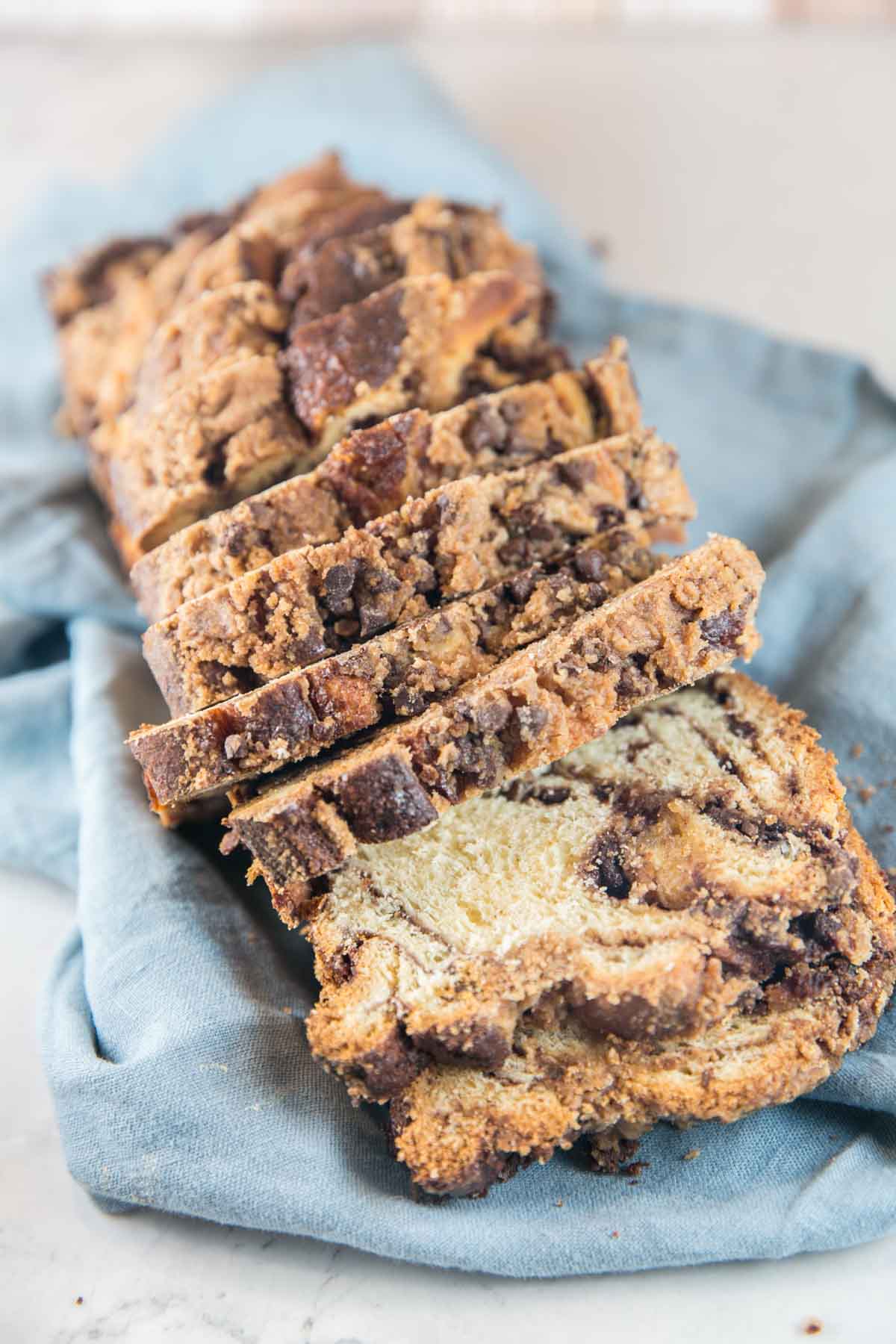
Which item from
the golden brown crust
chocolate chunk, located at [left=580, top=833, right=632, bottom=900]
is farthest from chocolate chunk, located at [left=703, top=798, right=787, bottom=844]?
the golden brown crust

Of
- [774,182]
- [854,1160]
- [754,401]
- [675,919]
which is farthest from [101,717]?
[774,182]

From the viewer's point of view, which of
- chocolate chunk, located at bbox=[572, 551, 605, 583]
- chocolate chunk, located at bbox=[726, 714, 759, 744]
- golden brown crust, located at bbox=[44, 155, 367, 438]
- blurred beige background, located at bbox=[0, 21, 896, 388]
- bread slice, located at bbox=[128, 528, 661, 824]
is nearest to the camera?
bread slice, located at bbox=[128, 528, 661, 824]

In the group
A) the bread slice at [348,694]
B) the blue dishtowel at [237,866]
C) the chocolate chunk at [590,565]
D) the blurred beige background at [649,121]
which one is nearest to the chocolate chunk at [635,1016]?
the blue dishtowel at [237,866]

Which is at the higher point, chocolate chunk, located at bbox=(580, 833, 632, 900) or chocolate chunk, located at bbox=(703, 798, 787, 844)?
chocolate chunk, located at bbox=(703, 798, 787, 844)

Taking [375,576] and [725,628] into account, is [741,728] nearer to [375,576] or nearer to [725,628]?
[725,628]

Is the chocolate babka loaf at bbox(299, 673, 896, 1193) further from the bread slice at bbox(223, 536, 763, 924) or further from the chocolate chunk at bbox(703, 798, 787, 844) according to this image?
the bread slice at bbox(223, 536, 763, 924)

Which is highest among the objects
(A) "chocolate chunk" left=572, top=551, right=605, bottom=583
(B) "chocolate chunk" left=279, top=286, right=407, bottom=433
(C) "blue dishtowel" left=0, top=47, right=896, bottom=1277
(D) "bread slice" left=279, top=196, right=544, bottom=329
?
(D) "bread slice" left=279, top=196, right=544, bottom=329

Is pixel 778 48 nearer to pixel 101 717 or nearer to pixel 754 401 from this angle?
pixel 754 401

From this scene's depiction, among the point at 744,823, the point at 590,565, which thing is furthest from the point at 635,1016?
the point at 590,565
